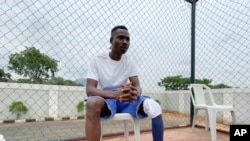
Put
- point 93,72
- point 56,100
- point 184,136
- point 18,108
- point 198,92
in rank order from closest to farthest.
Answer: point 93,72 < point 184,136 < point 198,92 < point 18,108 < point 56,100

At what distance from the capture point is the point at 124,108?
64.3 inches

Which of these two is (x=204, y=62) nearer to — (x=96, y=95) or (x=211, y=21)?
(x=211, y=21)

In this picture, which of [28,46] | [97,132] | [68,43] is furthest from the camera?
[68,43]

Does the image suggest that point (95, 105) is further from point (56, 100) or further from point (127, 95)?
point (56, 100)

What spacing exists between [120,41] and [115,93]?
47 cm

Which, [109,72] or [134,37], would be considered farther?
[134,37]

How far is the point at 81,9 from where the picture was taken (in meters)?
2.46

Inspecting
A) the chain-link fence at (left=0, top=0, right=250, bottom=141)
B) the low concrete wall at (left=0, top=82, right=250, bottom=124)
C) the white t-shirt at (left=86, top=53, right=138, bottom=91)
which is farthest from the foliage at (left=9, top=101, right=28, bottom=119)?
the white t-shirt at (left=86, top=53, right=138, bottom=91)

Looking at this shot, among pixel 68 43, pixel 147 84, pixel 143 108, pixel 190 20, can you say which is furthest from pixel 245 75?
pixel 68 43

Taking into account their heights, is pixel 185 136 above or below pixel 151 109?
below

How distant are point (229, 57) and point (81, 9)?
7.22 ft

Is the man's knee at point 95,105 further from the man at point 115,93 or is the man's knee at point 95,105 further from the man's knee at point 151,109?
the man's knee at point 151,109

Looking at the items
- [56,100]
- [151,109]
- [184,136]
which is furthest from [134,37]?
[56,100]

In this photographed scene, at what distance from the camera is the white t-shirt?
5.78 feet
